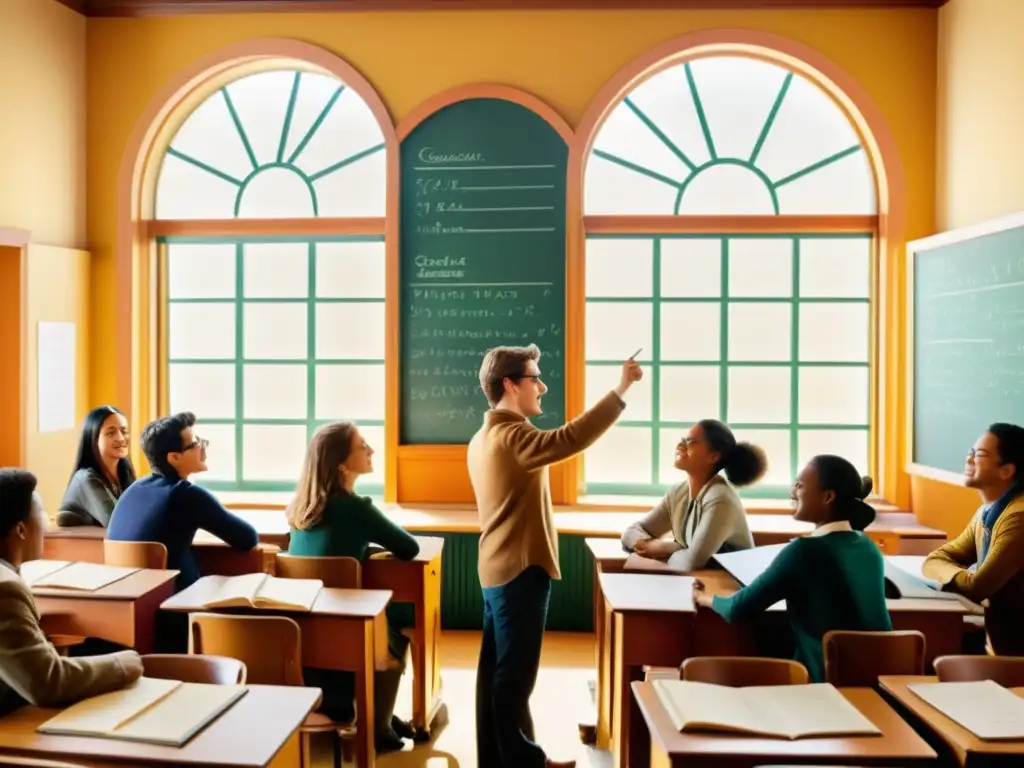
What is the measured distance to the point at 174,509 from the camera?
127 inches

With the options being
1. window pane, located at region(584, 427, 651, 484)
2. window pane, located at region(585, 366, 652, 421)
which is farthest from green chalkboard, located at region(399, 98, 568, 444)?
window pane, located at region(584, 427, 651, 484)

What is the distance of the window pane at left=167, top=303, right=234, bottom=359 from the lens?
5371 mm

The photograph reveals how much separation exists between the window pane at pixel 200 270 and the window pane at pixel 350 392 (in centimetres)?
80

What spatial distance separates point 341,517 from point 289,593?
0.47 m

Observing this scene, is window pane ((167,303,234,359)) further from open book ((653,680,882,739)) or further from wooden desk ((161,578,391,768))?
open book ((653,680,882,739))

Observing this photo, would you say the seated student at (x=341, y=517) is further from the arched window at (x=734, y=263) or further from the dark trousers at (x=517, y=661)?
the arched window at (x=734, y=263)

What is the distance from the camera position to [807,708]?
1.94 meters

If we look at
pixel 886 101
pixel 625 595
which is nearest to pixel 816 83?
pixel 886 101

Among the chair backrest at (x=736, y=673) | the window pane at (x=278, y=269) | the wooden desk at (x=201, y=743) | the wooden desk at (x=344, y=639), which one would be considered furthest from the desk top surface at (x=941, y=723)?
the window pane at (x=278, y=269)

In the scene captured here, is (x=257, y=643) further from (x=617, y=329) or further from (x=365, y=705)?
(x=617, y=329)

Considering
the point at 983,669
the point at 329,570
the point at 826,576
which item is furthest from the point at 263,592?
the point at 983,669

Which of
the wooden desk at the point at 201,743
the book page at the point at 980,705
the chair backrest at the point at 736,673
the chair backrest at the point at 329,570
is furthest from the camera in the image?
the chair backrest at the point at 329,570

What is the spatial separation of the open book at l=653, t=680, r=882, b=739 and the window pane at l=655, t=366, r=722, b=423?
3.13 m

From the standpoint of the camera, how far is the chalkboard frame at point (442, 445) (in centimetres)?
497
